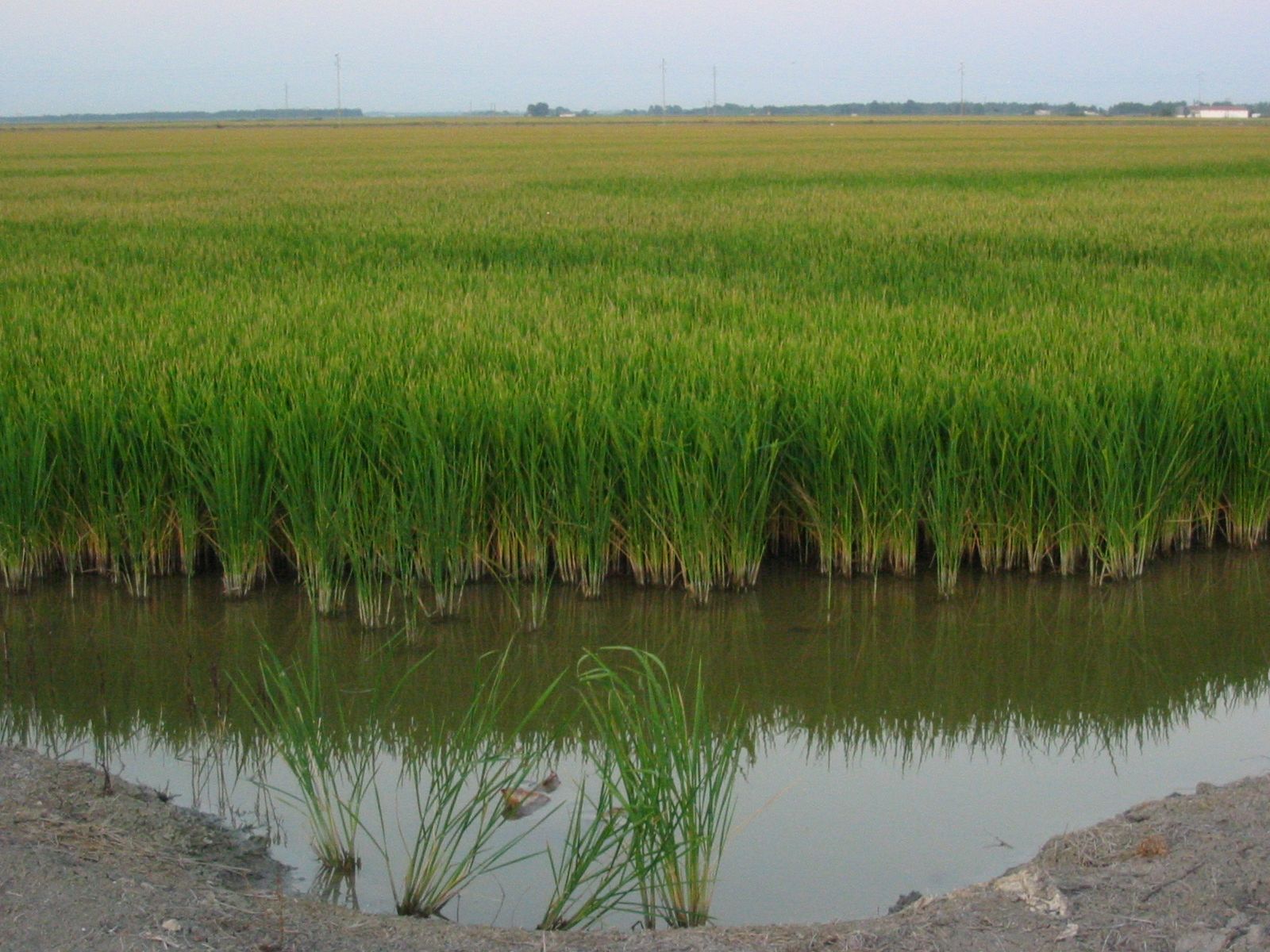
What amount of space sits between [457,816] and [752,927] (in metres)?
0.64

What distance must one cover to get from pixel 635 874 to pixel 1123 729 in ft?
6.16

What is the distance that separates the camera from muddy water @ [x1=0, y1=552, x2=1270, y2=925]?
3047 mm

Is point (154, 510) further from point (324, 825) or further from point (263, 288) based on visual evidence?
point (263, 288)

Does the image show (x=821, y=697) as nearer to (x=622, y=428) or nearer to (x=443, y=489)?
(x=622, y=428)

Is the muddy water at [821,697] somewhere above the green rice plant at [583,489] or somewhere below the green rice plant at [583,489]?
below

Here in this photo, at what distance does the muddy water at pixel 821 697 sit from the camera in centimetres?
305

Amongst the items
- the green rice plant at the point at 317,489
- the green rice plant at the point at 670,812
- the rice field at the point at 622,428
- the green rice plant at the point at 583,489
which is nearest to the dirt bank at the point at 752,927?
the green rice plant at the point at 670,812

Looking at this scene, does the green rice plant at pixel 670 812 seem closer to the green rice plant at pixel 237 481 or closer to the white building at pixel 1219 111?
the green rice plant at pixel 237 481

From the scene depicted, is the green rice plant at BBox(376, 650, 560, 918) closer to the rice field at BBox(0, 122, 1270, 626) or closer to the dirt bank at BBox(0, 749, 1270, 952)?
the dirt bank at BBox(0, 749, 1270, 952)

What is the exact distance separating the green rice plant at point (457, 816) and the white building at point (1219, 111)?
145 m

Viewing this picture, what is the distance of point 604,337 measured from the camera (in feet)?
21.4

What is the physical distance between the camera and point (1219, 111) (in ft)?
465

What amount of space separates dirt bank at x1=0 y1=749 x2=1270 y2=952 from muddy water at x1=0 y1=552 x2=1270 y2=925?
1.19 ft

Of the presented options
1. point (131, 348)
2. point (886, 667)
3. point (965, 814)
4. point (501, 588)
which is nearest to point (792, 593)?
point (886, 667)
